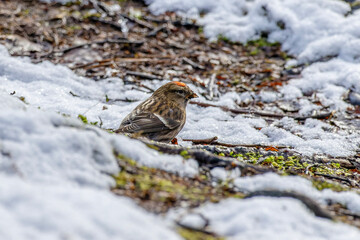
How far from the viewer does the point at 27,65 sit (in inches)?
295

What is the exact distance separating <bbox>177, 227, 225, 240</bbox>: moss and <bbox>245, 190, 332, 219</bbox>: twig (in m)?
0.62

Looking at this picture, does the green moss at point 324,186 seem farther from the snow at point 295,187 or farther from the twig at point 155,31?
the twig at point 155,31

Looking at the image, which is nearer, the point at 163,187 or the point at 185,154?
the point at 163,187

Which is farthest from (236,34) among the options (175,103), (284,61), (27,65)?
(27,65)

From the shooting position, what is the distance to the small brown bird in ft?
18.8

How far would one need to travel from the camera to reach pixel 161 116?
6.10 m

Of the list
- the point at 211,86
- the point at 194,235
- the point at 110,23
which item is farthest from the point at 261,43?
the point at 194,235

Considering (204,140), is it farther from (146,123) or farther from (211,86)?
(211,86)

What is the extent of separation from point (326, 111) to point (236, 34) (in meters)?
3.51

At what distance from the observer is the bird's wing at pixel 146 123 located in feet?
18.4

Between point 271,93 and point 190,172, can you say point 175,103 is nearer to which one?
point 271,93

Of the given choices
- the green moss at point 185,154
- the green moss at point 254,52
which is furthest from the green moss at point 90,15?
the green moss at point 185,154

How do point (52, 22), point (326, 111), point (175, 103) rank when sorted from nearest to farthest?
1. point (175, 103)
2. point (326, 111)
3. point (52, 22)

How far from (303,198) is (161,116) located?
3.59m
